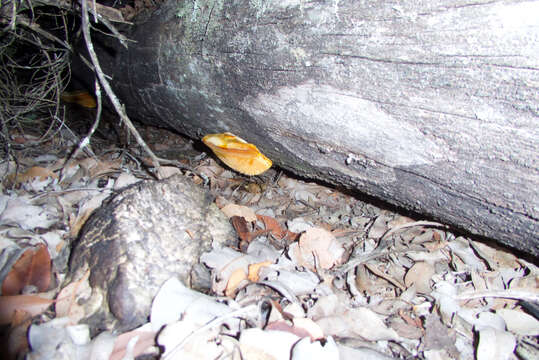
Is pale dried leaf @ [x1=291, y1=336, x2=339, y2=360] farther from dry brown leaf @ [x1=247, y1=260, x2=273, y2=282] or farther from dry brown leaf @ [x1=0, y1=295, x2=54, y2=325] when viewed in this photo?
dry brown leaf @ [x1=0, y1=295, x2=54, y2=325]

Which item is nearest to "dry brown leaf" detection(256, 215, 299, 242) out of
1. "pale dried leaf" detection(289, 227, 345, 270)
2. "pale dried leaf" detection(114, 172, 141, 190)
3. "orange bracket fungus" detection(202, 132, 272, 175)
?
"pale dried leaf" detection(289, 227, 345, 270)

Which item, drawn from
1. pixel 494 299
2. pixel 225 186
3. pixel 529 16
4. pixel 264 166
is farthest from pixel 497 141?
pixel 225 186

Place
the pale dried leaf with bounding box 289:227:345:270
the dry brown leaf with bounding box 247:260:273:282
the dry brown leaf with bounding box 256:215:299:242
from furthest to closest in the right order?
the dry brown leaf with bounding box 256:215:299:242 < the pale dried leaf with bounding box 289:227:345:270 < the dry brown leaf with bounding box 247:260:273:282

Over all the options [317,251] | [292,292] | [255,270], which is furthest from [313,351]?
[317,251]

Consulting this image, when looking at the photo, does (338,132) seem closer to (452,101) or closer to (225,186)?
(452,101)

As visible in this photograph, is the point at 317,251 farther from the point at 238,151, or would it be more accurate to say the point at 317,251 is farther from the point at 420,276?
the point at 238,151
